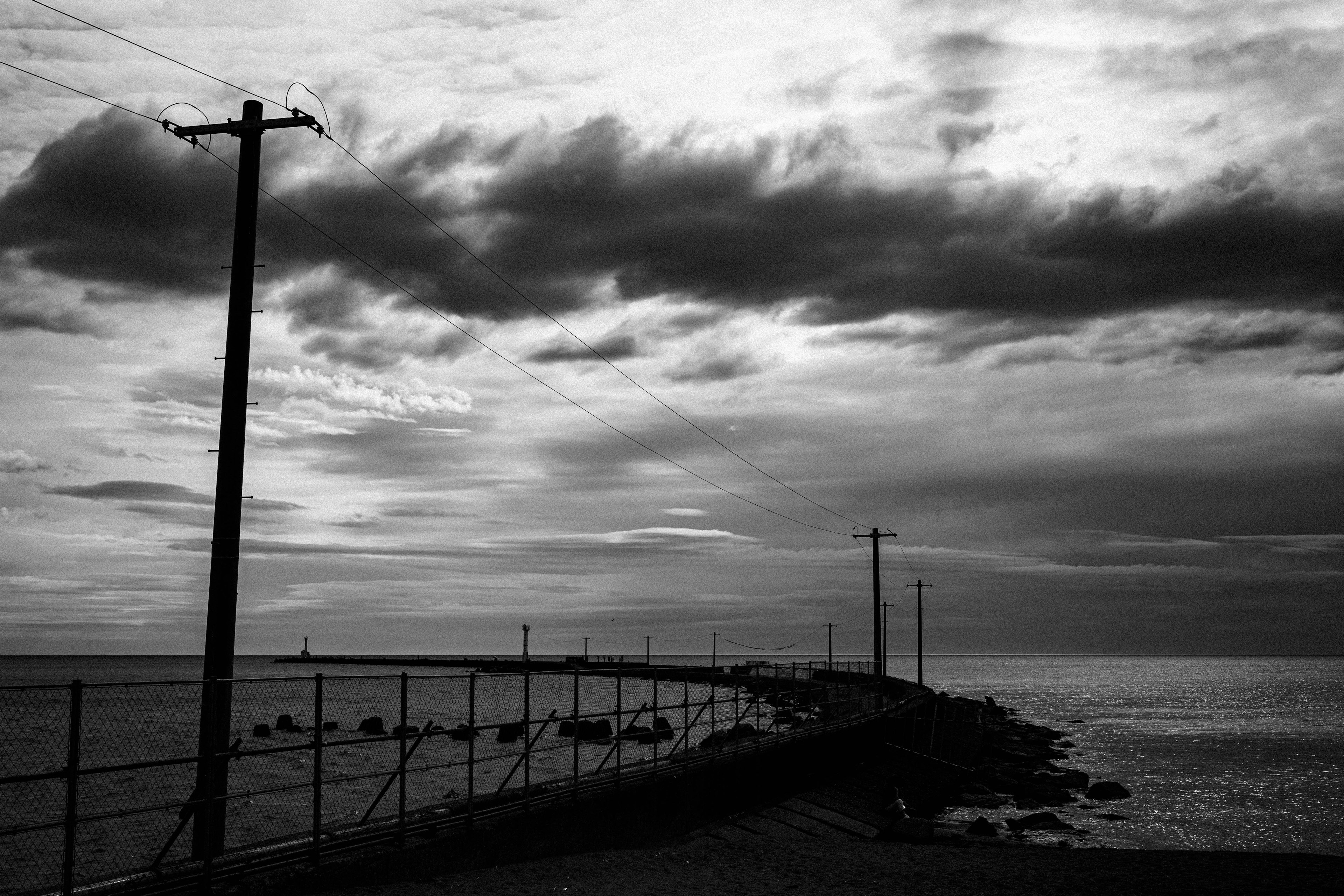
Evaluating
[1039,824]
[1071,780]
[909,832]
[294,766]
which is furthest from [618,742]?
[1071,780]

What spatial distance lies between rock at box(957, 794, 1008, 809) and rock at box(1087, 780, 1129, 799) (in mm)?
3601

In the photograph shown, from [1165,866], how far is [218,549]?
16.7 metres

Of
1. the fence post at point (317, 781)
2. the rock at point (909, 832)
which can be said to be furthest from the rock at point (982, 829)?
→ the fence post at point (317, 781)

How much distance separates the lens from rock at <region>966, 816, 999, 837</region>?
29516 mm

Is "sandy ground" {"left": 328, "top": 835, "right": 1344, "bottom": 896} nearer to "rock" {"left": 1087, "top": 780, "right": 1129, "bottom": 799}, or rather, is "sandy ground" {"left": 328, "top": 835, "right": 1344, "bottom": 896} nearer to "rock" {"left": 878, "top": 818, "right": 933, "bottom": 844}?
"rock" {"left": 878, "top": 818, "right": 933, "bottom": 844}

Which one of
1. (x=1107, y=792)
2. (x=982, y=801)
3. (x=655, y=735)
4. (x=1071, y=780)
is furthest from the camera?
(x=1071, y=780)

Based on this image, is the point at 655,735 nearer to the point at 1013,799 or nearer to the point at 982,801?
the point at 982,801

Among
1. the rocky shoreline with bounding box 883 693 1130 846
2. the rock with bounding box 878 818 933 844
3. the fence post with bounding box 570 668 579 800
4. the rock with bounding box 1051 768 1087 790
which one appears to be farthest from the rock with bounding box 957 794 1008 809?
the fence post with bounding box 570 668 579 800

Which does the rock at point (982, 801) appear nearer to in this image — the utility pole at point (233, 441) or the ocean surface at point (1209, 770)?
the ocean surface at point (1209, 770)

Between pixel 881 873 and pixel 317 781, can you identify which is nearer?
pixel 317 781

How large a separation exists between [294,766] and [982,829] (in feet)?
97.5

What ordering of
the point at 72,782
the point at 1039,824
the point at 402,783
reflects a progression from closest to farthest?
the point at 72,782 < the point at 402,783 < the point at 1039,824

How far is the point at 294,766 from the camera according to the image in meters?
48.5

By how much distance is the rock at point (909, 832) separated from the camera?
25.2 metres
